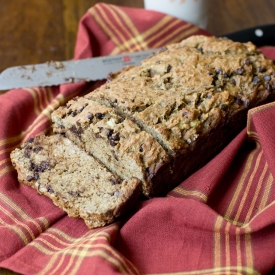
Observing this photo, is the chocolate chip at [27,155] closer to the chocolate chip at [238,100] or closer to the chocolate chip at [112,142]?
the chocolate chip at [112,142]

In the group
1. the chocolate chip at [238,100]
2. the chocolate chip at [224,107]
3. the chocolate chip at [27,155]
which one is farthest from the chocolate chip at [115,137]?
the chocolate chip at [238,100]

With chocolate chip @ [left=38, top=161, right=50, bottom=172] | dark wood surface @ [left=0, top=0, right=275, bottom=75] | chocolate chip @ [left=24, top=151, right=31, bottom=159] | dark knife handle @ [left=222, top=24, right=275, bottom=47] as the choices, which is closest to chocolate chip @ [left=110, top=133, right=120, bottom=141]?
chocolate chip @ [left=38, top=161, right=50, bottom=172]

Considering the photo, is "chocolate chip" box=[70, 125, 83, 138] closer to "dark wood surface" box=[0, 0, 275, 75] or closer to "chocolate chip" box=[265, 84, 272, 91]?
"chocolate chip" box=[265, 84, 272, 91]

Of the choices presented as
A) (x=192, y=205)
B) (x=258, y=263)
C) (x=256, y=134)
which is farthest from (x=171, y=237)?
(x=256, y=134)

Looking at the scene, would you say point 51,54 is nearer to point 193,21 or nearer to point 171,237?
point 193,21

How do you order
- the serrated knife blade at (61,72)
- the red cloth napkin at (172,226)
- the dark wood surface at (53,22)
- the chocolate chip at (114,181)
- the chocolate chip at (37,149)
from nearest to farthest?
the red cloth napkin at (172,226) → the chocolate chip at (114,181) → the chocolate chip at (37,149) → the serrated knife blade at (61,72) → the dark wood surface at (53,22)

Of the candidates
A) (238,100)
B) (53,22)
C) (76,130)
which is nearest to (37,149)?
(76,130)
